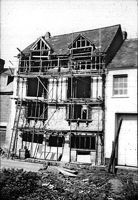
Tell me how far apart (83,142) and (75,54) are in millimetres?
8218

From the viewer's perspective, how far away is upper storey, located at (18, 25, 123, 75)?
2042 centimetres

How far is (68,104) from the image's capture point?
20406mm

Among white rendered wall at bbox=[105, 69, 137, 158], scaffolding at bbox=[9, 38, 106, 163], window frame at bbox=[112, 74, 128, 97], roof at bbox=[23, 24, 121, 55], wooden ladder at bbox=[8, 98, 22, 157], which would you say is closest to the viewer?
white rendered wall at bbox=[105, 69, 137, 158]

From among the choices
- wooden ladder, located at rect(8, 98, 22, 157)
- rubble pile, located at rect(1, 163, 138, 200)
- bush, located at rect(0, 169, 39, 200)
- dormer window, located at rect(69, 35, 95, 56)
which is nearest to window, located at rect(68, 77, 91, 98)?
dormer window, located at rect(69, 35, 95, 56)

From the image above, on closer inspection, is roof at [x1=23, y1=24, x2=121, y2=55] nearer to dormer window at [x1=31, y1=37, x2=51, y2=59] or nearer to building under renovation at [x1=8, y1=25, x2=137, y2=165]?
building under renovation at [x1=8, y1=25, x2=137, y2=165]

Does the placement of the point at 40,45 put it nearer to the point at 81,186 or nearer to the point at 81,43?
the point at 81,43

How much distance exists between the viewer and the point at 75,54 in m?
21.2

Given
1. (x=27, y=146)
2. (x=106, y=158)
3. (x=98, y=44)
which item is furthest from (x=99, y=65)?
(x=27, y=146)

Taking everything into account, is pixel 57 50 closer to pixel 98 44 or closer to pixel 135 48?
pixel 98 44

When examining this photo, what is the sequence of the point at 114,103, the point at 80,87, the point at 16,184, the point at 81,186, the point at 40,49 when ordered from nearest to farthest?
the point at 16,184
the point at 81,186
the point at 114,103
the point at 80,87
the point at 40,49

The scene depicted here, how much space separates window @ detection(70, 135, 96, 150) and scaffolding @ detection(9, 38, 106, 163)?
0.70 metres

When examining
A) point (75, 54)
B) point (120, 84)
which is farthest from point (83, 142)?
point (75, 54)

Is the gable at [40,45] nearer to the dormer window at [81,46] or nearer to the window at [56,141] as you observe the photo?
the dormer window at [81,46]

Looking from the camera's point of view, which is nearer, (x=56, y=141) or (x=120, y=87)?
(x=120, y=87)
